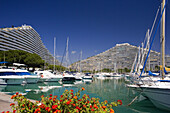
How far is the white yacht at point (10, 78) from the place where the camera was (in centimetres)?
2514

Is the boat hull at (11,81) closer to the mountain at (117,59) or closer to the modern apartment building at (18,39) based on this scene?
the modern apartment building at (18,39)

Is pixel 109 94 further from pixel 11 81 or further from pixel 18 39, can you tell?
pixel 18 39

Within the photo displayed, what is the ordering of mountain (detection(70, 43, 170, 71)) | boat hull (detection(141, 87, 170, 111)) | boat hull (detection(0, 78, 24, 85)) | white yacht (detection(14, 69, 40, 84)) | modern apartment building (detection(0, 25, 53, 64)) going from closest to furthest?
1. boat hull (detection(141, 87, 170, 111))
2. boat hull (detection(0, 78, 24, 85))
3. white yacht (detection(14, 69, 40, 84))
4. modern apartment building (detection(0, 25, 53, 64))
5. mountain (detection(70, 43, 170, 71))

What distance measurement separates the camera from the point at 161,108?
35.2 ft

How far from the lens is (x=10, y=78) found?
25.2m

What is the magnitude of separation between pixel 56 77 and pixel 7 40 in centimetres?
7701

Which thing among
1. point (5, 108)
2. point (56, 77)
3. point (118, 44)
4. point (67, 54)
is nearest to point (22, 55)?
point (67, 54)

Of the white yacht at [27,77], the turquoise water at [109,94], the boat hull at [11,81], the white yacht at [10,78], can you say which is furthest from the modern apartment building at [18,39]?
the turquoise water at [109,94]

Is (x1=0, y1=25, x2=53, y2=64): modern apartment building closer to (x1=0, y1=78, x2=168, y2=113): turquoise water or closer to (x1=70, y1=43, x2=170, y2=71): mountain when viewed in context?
(x1=70, y1=43, x2=170, y2=71): mountain

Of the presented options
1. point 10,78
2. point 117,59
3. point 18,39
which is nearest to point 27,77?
point 10,78

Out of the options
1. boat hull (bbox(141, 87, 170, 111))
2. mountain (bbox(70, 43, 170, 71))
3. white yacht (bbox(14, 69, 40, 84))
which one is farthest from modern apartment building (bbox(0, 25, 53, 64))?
boat hull (bbox(141, 87, 170, 111))

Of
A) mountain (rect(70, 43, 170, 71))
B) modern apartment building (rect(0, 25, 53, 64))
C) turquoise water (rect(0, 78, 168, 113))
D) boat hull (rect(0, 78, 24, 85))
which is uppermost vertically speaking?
modern apartment building (rect(0, 25, 53, 64))

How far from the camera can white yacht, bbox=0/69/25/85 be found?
25.1 meters

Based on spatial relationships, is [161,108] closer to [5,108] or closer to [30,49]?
[5,108]
